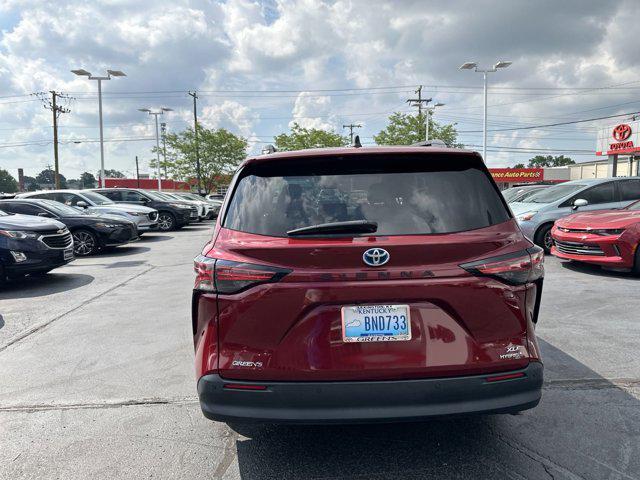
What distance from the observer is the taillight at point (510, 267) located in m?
2.36

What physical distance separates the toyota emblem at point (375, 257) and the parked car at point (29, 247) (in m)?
7.30

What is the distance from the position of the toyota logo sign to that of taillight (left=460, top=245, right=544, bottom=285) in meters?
28.8

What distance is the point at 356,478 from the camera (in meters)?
2.56

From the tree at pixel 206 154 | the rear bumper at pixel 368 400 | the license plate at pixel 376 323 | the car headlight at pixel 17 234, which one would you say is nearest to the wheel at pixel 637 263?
the rear bumper at pixel 368 400

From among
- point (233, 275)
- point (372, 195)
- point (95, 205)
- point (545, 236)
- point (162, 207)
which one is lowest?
point (545, 236)

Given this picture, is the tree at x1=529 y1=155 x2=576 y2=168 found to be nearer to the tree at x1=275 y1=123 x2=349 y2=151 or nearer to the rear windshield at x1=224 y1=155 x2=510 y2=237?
the tree at x1=275 y1=123 x2=349 y2=151

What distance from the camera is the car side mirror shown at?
32.0 ft

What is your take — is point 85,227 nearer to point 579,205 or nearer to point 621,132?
point 579,205

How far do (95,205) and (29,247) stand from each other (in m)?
7.83

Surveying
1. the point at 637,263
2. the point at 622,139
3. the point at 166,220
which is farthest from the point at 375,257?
the point at 622,139

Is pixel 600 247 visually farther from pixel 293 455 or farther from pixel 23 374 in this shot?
pixel 23 374

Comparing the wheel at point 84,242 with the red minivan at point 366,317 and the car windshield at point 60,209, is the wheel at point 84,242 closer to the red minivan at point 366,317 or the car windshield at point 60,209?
the car windshield at point 60,209

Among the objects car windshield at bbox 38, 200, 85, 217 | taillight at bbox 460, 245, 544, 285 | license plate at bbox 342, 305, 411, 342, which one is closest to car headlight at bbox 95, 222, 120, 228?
car windshield at bbox 38, 200, 85, 217

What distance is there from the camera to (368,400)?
2.30 m
